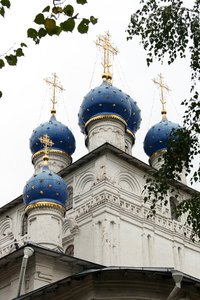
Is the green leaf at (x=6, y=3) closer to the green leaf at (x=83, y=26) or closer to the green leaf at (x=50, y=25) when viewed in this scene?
the green leaf at (x=50, y=25)

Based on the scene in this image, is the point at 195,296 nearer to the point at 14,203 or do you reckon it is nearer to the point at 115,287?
the point at 115,287

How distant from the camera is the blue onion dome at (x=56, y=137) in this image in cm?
1903

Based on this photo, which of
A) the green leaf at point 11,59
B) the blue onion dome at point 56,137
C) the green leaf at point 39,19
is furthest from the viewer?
the blue onion dome at point 56,137

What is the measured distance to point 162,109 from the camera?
21.4 meters

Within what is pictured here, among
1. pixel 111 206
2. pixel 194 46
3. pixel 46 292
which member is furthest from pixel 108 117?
pixel 194 46

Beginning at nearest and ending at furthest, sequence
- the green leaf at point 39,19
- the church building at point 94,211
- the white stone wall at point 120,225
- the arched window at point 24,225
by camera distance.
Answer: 1. the green leaf at point 39,19
2. the church building at point 94,211
3. the white stone wall at point 120,225
4. the arched window at point 24,225

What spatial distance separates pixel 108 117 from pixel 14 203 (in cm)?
357

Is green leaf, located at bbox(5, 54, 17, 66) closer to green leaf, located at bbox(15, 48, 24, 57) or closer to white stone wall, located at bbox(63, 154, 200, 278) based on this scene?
green leaf, located at bbox(15, 48, 24, 57)

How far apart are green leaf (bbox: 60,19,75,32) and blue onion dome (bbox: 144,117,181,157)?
1420cm

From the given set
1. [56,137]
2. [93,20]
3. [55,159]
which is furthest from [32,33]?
[56,137]

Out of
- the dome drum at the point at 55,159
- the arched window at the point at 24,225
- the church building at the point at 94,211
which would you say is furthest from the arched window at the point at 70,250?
the dome drum at the point at 55,159

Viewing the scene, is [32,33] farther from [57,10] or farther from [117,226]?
[117,226]

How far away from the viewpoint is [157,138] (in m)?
19.2

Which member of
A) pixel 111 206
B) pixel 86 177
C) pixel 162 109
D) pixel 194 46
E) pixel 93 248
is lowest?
pixel 194 46
